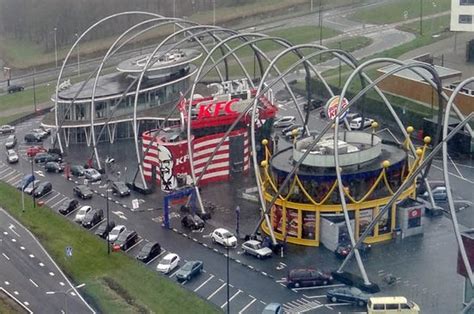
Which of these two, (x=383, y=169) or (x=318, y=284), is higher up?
(x=383, y=169)

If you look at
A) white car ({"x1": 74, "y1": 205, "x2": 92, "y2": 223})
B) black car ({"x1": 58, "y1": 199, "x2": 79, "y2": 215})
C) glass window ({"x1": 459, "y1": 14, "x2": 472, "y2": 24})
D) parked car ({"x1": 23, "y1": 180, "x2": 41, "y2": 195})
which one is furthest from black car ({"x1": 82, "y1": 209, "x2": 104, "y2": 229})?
glass window ({"x1": 459, "y1": 14, "x2": 472, "y2": 24})

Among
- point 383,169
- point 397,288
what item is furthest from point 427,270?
point 383,169

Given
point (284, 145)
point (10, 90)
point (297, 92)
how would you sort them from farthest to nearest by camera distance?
point (10, 90)
point (297, 92)
point (284, 145)

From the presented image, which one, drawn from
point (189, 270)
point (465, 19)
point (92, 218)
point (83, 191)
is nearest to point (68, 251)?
point (92, 218)

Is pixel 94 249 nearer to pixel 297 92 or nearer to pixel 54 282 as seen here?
pixel 54 282

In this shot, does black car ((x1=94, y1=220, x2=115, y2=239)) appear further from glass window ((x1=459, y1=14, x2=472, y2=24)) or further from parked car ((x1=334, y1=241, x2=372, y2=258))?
glass window ((x1=459, y1=14, x2=472, y2=24))

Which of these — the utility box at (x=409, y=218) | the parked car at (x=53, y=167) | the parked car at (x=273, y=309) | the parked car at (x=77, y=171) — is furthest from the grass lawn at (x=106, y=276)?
the utility box at (x=409, y=218)

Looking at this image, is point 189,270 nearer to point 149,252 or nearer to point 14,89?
point 149,252
